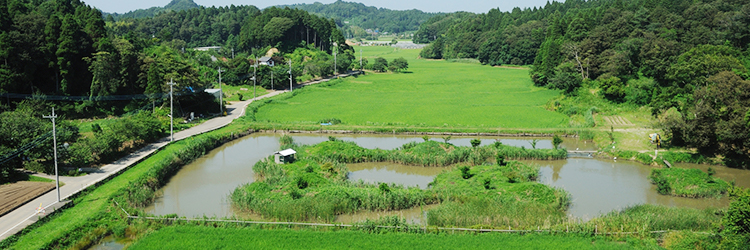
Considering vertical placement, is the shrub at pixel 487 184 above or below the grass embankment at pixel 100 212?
above

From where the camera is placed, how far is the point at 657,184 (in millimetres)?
26172

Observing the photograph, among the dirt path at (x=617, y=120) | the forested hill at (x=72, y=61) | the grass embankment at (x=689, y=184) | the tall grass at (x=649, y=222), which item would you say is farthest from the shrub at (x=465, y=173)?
the forested hill at (x=72, y=61)

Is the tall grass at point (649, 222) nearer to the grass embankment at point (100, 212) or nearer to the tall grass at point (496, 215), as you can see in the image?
the tall grass at point (496, 215)

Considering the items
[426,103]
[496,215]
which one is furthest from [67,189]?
[426,103]

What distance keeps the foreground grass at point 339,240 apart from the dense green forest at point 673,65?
15976 millimetres

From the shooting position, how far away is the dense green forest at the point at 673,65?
2930cm

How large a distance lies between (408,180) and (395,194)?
5268mm

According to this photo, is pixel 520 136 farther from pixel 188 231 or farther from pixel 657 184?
pixel 188 231

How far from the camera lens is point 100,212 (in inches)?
825

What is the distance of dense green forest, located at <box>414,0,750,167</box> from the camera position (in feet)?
96.1

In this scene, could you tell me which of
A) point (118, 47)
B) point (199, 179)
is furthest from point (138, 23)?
point (199, 179)

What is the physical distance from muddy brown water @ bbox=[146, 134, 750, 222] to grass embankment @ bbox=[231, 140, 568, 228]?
2.09 feet

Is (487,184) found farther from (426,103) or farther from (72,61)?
(72,61)

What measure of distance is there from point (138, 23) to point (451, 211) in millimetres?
110982
